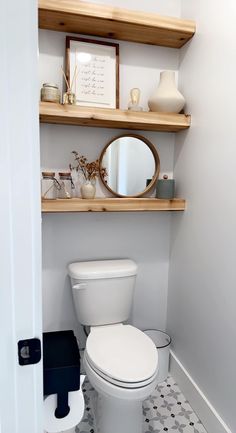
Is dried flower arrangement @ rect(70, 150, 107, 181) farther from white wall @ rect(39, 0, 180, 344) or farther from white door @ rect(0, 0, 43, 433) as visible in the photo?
white door @ rect(0, 0, 43, 433)

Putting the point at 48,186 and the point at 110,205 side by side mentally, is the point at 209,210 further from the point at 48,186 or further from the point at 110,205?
the point at 48,186

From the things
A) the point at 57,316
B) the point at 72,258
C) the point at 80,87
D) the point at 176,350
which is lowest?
the point at 176,350

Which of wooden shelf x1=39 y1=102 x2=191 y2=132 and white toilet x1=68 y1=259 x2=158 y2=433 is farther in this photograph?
wooden shelf x1=39 y1=102 x2=191 y2=132

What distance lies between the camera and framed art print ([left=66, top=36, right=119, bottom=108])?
1.64 m

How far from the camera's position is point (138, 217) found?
1.92 m

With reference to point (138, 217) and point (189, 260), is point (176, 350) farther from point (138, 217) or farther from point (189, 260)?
point (138, 217)

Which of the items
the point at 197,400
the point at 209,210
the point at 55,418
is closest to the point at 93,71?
the point at 209,210

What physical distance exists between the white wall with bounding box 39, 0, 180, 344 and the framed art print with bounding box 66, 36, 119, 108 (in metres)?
0.07

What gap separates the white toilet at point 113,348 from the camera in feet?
4.19

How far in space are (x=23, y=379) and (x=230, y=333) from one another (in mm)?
994

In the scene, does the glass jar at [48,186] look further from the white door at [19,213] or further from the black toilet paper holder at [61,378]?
the white door at [19,213]

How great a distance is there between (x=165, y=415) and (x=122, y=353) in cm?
52

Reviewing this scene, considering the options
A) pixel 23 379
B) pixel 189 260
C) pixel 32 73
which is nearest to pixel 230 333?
pixel 189 260

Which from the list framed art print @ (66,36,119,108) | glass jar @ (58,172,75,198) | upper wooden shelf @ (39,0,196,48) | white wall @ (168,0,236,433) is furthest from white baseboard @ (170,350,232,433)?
upper wooden shelf @ (39,0,196,48)
